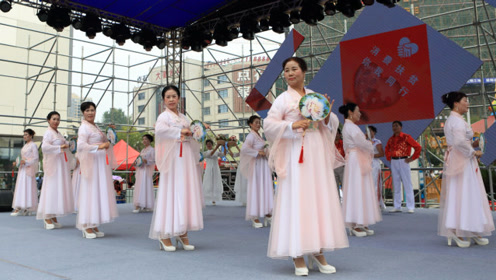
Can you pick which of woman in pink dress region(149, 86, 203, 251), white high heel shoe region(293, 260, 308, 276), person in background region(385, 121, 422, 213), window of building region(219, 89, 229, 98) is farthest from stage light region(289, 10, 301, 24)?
window of building region(219, 89, 229, 98)

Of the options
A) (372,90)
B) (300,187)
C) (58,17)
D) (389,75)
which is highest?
(58,17)

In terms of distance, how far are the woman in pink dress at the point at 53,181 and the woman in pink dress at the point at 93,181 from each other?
38.0 inches

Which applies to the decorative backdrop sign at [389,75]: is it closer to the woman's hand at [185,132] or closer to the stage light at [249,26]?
the stage light at [249,26]

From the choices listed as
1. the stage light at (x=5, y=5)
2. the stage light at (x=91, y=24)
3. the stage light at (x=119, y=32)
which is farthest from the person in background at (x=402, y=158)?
the stage light at (x=5, y=5)

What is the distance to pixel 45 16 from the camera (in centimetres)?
691

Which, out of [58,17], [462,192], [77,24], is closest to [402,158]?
[462,192]

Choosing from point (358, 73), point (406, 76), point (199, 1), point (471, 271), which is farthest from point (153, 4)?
point (471, 271)

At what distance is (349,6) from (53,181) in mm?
5057

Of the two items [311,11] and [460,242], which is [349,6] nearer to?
[311,11]

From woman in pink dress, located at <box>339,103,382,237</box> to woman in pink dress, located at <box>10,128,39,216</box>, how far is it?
5.42 m

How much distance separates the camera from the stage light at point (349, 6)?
6.37 meters

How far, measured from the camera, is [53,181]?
525 cm

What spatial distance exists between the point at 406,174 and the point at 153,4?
5255mm

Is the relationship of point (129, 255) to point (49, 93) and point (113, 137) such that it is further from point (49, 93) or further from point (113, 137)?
point (49, 93)
